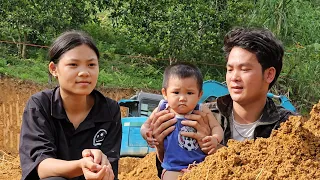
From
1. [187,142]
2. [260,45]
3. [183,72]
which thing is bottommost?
[187,142]

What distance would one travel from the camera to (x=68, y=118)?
2705 mm

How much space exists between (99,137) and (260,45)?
0.99 metres

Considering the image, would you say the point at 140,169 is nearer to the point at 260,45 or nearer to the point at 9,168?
the point at 9,168

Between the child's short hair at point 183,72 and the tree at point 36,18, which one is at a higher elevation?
the tree at point 36,18

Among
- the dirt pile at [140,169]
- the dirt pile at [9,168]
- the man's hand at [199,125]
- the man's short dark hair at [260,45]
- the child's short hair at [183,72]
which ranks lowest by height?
the dirt pile at [9,168]

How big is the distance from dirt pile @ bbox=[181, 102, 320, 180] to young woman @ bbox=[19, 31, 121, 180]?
681 millimetres

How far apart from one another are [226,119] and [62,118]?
904 mm

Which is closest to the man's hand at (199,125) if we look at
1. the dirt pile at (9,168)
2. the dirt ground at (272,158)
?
the dirt ground at (272,158)

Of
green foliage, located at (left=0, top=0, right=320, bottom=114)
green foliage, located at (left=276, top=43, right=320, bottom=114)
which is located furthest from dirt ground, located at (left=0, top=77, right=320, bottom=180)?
green foliage, located at (left=276, top=43, right=320, bottom=114)

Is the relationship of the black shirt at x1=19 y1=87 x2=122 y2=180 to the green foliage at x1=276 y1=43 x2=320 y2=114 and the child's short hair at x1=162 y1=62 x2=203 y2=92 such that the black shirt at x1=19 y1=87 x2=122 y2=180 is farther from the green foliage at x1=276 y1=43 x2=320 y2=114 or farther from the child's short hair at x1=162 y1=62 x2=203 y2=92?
the green foliage at x1=276 y1=43 x2=320 y2=114

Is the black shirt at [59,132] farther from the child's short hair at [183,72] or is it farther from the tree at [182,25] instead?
the tree at [182,25]

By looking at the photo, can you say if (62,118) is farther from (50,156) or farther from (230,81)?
(230,81)

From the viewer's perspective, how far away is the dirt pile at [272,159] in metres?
1.88


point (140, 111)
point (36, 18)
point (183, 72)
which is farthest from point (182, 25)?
point (183, 72)
